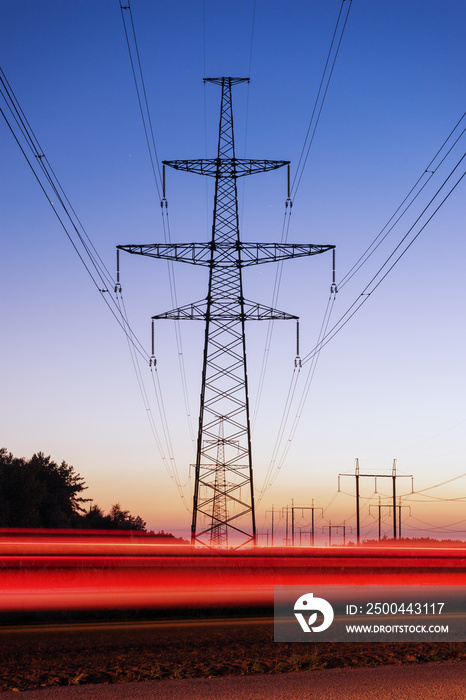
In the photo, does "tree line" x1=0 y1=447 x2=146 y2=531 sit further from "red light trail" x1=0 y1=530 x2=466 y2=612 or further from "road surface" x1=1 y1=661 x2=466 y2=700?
"road surface" x1=1 y1=661 x2=466 y2=700

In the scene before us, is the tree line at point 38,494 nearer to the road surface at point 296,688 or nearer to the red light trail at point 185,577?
the red light trail at point 185,577

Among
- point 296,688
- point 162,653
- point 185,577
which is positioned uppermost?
point 296,688

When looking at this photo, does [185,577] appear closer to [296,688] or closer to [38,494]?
[296,688]

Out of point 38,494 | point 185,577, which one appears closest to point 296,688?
point 185,577

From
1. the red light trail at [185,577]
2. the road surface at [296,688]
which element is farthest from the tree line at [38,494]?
the road surface at [296,688]

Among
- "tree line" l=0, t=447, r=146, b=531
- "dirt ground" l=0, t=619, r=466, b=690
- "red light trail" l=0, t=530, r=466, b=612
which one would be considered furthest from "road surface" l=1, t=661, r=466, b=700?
"tree line" l=0, t=447, r=146, b=531

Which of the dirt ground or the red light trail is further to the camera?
the red light trail
